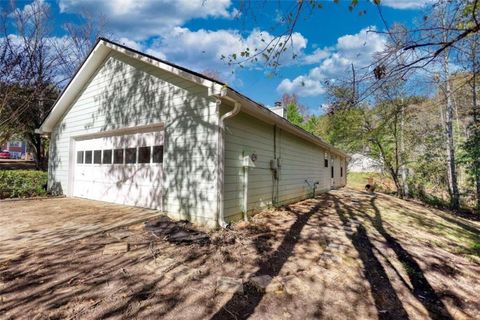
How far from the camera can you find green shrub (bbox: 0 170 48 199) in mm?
9133

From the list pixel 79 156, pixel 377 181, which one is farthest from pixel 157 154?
pixel 377 181

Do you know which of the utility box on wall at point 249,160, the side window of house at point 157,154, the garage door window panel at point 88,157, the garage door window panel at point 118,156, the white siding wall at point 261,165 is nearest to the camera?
the white siding wall at point 261,165

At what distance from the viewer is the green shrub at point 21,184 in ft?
30.0

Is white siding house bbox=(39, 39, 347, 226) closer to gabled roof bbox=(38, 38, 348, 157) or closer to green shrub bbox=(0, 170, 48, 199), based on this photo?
gabled roof bbox=(38, 38, 348, 157)

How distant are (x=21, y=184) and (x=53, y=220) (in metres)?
5.43

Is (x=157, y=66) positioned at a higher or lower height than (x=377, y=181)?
higher

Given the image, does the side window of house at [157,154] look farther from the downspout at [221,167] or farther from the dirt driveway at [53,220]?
the downspout at [221,167]

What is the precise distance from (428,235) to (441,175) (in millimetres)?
13609

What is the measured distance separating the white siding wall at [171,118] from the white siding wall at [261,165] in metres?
0.47

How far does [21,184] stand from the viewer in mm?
9562

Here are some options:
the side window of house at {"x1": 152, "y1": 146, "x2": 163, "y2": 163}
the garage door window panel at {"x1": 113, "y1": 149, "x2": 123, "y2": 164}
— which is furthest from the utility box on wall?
the garage door window panel at {"x1": 113, "y1": 149, "x2": 123, "y2": 164}

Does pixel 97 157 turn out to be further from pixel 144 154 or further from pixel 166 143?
pixel 166 143

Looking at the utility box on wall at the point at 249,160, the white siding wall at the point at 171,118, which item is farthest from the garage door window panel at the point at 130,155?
the utility box on wall at the point at 249,160

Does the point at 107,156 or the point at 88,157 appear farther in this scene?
the point at 88,157
